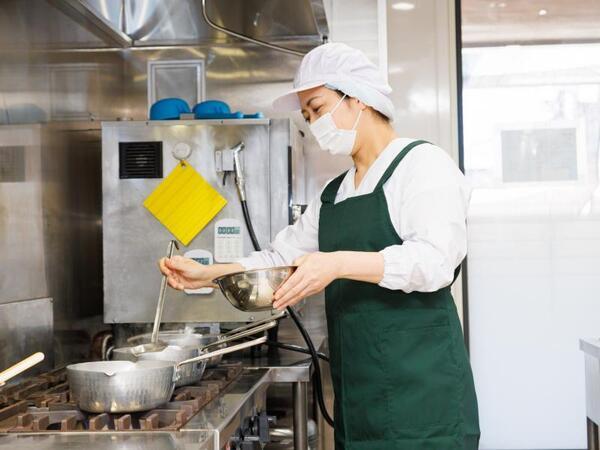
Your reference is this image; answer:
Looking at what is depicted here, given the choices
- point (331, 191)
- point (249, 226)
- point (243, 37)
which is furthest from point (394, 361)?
point (243, 37)

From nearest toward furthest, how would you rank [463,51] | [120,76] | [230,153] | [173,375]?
[173,375]
[230,153]
[120,76]
[463,51]

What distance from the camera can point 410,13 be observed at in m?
3.25

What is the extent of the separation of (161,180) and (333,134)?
67 cm

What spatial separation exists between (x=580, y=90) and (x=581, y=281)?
83cm

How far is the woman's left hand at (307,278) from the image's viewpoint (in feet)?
4.69

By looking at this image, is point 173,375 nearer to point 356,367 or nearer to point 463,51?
point 356,367

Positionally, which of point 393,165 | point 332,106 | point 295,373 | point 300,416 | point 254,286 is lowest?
point 300,416

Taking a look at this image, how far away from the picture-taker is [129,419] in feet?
4.40

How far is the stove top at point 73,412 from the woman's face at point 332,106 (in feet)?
2.11

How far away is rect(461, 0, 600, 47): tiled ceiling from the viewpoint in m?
3.43

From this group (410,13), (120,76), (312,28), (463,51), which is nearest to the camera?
(312,28)

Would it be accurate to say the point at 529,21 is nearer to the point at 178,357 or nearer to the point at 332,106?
the point at 332,106

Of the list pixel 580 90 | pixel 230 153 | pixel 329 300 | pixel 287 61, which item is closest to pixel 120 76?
pixel 287 61

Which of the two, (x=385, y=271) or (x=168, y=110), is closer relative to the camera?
(x=385, y=271)
